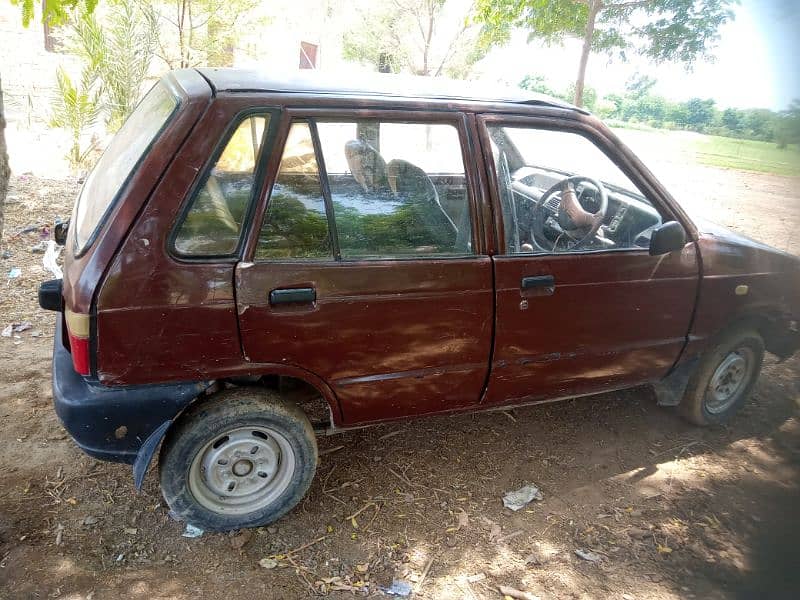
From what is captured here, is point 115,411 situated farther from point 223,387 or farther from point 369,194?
point 369,194

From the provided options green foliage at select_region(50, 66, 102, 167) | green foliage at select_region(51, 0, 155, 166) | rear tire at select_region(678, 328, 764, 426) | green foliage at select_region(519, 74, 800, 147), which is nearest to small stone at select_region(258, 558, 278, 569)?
green foliage at select_region(519, 74, 800, 147)

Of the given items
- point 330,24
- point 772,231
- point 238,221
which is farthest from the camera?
point 330,24

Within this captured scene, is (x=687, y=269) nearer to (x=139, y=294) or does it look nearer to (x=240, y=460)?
(x=240, y=460)

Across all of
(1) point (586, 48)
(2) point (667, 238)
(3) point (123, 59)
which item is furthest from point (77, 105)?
(2) point (667, 238)

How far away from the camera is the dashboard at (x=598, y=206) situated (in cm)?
309

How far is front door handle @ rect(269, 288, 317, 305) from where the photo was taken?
2342mm

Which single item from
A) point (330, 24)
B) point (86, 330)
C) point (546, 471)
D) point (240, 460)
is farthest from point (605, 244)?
point (330, 24)

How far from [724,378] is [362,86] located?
9.43 feet

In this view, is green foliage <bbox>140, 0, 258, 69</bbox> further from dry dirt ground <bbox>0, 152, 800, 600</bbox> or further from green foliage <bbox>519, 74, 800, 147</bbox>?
dry dirt ground <bbox>0, 152, 800, 600</bbox>

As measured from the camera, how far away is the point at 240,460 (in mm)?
2596

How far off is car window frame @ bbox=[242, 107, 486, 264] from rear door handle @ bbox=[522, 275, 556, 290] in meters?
0.26

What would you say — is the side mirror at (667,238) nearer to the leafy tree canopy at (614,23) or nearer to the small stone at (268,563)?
the small stone at (268,563)

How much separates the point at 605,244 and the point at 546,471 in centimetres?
130

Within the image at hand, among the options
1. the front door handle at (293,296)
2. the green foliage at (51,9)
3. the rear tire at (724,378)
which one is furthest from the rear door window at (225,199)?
the rear tire at (724,378)
